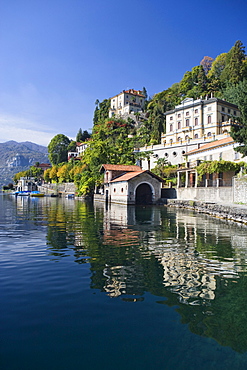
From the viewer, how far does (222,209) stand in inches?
1069

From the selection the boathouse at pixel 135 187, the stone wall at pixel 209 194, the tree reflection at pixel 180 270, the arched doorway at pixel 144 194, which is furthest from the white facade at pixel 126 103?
the tree reflection at pixel 180 270

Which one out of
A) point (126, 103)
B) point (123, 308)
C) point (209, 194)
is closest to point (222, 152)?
point (209, 194)

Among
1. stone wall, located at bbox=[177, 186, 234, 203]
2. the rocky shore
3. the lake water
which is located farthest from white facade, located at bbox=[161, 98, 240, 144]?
the lake water

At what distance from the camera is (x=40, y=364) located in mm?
4531

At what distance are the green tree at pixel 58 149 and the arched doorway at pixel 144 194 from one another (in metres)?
77.4

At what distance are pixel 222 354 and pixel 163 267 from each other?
5.07 meters

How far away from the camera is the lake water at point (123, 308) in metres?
4.74

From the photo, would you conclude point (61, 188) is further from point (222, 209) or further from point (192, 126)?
point (222, 209)

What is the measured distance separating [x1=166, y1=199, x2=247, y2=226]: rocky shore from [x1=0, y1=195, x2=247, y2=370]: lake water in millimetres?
11523

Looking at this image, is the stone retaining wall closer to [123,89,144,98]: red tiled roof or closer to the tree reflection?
[123,89,144,98]: red tiled roof

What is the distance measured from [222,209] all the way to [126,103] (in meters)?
102

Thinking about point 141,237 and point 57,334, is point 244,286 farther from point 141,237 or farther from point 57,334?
point 141,237

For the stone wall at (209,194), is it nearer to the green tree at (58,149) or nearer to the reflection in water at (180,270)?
the reflection in water at (180,270)

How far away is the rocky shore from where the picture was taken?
76.7 ft
